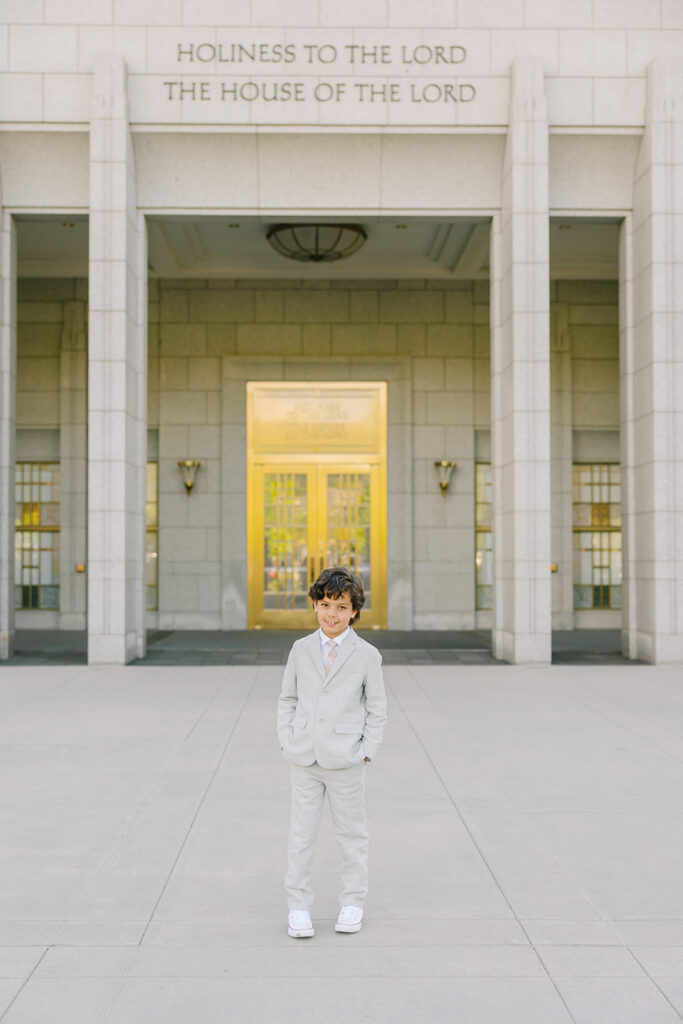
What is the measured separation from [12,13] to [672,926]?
49.3ft

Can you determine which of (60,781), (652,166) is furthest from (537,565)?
(60,781)

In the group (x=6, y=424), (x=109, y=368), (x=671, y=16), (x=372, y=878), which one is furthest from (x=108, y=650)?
(x=671, y=16)

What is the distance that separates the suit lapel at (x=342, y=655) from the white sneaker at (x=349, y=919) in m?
1.01

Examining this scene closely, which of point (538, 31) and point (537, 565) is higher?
point (538, 31)

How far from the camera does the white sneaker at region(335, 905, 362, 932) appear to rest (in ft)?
14.6

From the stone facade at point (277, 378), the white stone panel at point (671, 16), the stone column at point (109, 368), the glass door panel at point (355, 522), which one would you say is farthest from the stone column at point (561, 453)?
the stone column at point (109, 368)

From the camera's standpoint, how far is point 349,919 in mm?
4441

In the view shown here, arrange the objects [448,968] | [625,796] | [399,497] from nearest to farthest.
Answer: [448,968]
[625,796]
[399,497]

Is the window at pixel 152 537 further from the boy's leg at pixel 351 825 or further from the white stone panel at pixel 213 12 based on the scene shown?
the boy's leg at pixel 351 825

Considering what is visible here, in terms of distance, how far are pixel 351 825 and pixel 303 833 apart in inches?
8.5

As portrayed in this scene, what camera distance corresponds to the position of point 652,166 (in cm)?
1463

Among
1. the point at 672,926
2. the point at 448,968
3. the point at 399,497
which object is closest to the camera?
the point at 448,968

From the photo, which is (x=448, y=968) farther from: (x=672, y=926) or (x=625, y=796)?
(x=625, y=796)

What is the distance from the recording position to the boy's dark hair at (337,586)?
443cm
